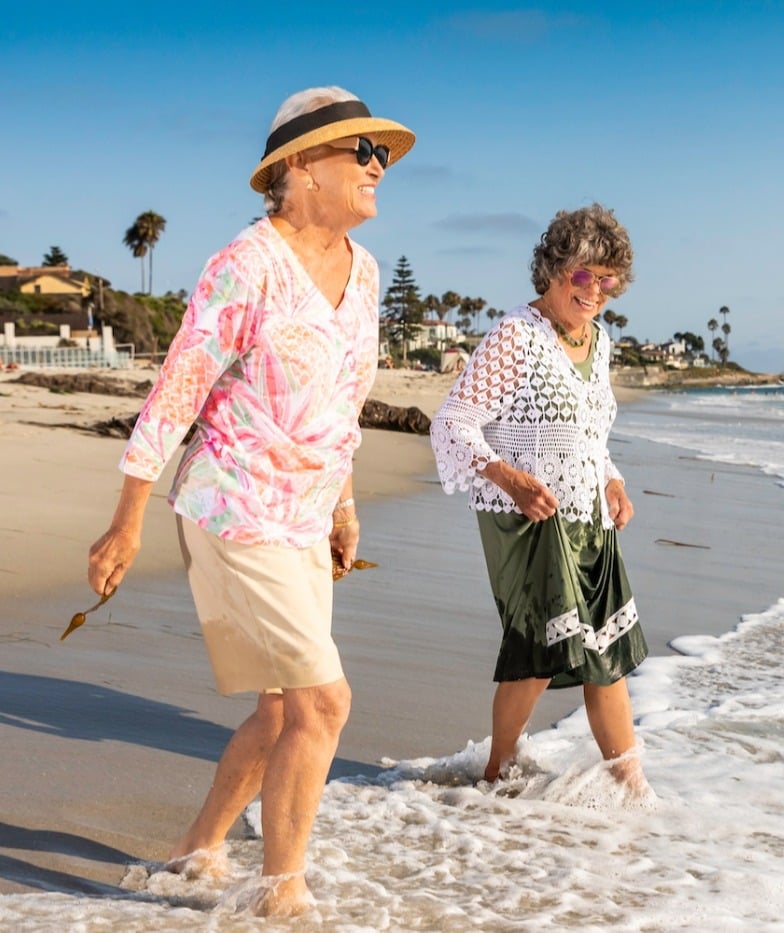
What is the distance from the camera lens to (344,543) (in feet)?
10.1

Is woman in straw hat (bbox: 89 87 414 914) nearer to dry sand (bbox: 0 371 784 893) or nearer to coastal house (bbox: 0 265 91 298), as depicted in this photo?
dry sand (bbox: 0 371 784 893)

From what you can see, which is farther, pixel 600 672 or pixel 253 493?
pixel 600 672

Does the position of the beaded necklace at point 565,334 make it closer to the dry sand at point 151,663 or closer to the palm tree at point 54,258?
the dry sand at point 151,663

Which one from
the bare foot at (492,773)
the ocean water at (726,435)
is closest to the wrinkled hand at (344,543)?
the bare foot at (492,773)

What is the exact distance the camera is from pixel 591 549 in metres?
3.80

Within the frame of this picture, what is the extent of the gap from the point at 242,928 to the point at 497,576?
1492 millimetres

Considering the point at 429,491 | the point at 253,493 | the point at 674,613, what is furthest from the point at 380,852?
the point at 429,491

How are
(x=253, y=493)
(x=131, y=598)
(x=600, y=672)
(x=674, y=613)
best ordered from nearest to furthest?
(x=253, y=493) < (x=600, y=672) < (x=131, y=598) < (x=674, y=613)

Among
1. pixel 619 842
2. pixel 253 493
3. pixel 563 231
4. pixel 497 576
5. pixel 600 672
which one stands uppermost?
pixel 563 231

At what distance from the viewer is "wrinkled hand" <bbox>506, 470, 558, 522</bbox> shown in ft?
12.0

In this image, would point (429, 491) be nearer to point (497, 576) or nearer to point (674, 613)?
point (674, 613)

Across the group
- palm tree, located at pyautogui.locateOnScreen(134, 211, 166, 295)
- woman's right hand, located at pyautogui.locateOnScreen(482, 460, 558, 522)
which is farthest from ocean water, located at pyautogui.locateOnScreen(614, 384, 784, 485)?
palm tree, located at pyautogui.locateOnScreen(134, 211, 166, 295)

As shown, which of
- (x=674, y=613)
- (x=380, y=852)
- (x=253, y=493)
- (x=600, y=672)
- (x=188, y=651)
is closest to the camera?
(x=253, y=493)

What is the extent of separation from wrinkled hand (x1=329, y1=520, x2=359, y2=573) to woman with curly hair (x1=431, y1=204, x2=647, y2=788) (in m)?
0.76
